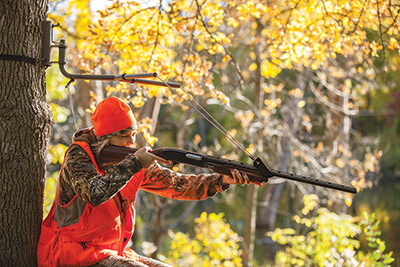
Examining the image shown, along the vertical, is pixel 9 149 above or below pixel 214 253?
above

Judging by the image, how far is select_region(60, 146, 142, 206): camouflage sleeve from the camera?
253cm

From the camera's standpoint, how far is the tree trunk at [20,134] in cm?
286

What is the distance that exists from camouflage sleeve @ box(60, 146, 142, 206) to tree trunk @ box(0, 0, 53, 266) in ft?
1.00

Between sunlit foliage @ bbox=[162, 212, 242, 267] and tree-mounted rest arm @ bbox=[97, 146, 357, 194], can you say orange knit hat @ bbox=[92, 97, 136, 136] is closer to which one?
tree-mounted rest arm @ bbox=[97, 146, 357, 194]

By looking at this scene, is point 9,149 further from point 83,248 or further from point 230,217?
point 230,217

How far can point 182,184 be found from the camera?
316 centimetres

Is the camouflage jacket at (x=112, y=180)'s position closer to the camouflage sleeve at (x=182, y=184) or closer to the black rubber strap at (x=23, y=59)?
the camouflage sleeve at (x=182, y=184)

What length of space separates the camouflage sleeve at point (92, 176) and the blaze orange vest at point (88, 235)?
83 mm

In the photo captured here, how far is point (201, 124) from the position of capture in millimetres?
19469

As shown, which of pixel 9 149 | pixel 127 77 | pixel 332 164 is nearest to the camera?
pixel 9 149

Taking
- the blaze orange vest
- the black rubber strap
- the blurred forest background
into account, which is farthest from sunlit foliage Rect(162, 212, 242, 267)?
the black rubber strap

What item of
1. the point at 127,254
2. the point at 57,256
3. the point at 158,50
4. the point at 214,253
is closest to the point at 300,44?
the point at 158,50

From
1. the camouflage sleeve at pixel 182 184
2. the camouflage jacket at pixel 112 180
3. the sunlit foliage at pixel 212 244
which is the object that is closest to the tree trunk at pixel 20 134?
the camouflage jacket at pixel 112 180

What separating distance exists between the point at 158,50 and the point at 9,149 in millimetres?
2457
